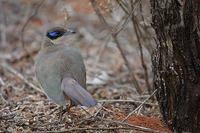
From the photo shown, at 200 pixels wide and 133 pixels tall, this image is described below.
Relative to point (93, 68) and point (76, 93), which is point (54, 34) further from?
point (93, 68)

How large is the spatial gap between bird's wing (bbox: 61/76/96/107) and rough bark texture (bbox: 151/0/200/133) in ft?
1.92

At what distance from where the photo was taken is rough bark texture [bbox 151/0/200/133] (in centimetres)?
408

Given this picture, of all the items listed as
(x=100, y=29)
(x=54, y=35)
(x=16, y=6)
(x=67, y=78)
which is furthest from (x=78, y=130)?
(x=16, y=6)

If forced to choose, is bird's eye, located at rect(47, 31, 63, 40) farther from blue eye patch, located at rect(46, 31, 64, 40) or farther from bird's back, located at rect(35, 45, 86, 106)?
bird's back, located at rect(35, 45, 86, 106)

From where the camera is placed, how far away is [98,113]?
5059 mm

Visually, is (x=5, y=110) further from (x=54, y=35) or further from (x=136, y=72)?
(x=136, y=72)

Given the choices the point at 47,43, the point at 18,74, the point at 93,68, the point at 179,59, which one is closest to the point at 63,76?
the point at 47,43

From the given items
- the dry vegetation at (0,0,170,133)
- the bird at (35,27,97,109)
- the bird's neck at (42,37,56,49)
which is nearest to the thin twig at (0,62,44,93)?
the dry vegetation at (0,0,170,133)

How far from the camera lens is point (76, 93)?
440 cm

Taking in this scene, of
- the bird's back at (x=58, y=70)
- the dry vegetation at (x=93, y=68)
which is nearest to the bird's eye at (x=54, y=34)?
the dry vegetation at (x=93, y=68)

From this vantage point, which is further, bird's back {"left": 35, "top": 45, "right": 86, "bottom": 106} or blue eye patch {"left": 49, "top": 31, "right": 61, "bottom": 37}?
blue eye patch {"left": 49, "top": 31, "right": 61, "bottom": 37}

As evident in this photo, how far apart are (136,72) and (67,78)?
3.27 meters

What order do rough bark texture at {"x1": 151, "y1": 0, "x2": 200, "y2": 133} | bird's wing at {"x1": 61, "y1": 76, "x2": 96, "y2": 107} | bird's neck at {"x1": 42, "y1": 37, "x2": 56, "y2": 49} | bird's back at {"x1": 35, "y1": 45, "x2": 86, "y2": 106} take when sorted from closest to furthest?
rough bark texture at {"x1": 151, "y1": 0, "x2": 200, "y2": 133} < bird's wing at {"x1": 61, "y1": 76, "x2": 96, "y2": 107} < bird's back at {"x1": 35, "y1": 45, "x2": 86, "y2": 106} < bird's neck at {"x1": 42, "y1": 37, "x2": 56, "y2": 49}

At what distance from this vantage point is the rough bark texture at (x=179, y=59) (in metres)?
4.08
